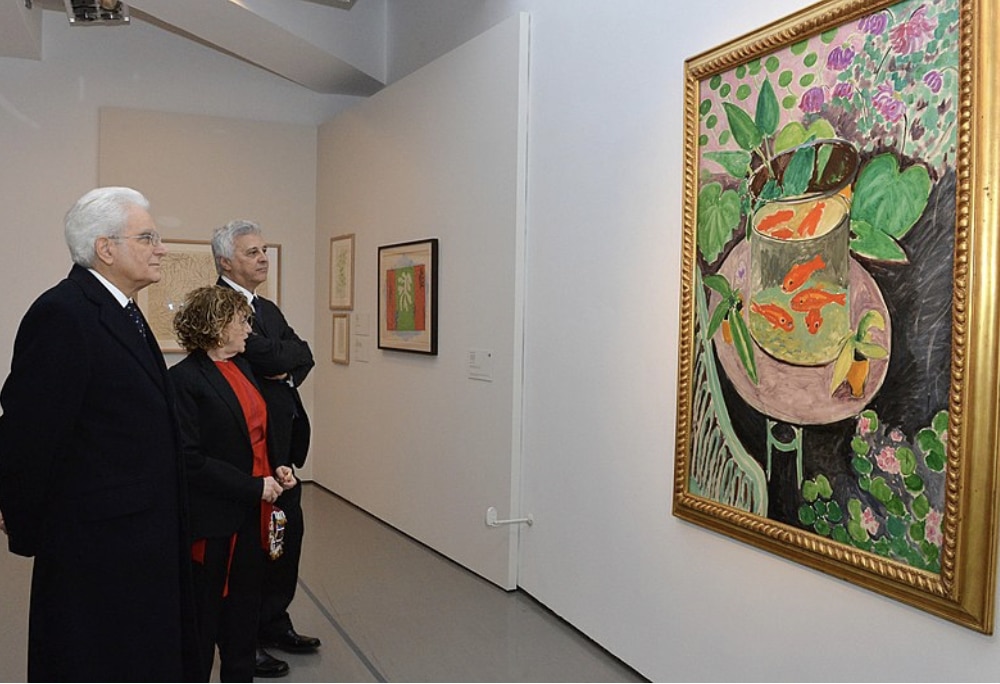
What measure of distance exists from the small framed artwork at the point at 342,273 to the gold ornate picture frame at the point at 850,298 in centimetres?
385

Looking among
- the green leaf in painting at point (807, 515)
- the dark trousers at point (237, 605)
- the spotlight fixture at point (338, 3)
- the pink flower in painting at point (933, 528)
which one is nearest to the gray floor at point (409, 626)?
the dark trousers at point (237, 605)

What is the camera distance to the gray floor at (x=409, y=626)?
3.54 meters

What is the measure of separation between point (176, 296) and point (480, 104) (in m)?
3.46

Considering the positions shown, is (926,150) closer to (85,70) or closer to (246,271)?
(246,271)

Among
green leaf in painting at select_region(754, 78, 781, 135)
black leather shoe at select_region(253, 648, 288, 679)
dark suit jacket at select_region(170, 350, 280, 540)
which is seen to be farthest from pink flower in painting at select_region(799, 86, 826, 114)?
black leather shoe at select_region(253, 648, 288, 679)

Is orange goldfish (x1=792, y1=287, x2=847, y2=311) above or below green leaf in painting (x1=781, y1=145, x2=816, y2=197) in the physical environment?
below

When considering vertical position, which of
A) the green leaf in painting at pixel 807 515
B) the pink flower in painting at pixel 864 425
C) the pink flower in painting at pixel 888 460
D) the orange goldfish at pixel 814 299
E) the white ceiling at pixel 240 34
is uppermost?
the white ceiling at pixel 240 34

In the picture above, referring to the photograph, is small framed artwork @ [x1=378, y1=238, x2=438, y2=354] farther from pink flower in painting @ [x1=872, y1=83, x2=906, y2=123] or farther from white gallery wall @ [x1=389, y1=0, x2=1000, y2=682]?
pink flower in painting @ [x1=872, y1=83, x2=906, y2=123]

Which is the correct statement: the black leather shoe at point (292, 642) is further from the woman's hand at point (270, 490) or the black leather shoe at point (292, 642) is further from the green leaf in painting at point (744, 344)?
the green leaf in painting at point (744, 344)

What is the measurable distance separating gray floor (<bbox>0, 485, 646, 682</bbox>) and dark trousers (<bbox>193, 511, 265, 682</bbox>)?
0.49 meters

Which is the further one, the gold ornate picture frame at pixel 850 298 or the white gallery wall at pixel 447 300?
the white gallery wall at pixel 447 300

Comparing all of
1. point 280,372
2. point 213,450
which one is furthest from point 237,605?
point 280,372

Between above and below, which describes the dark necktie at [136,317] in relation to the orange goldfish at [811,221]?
below

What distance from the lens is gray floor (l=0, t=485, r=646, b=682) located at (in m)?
3.54
